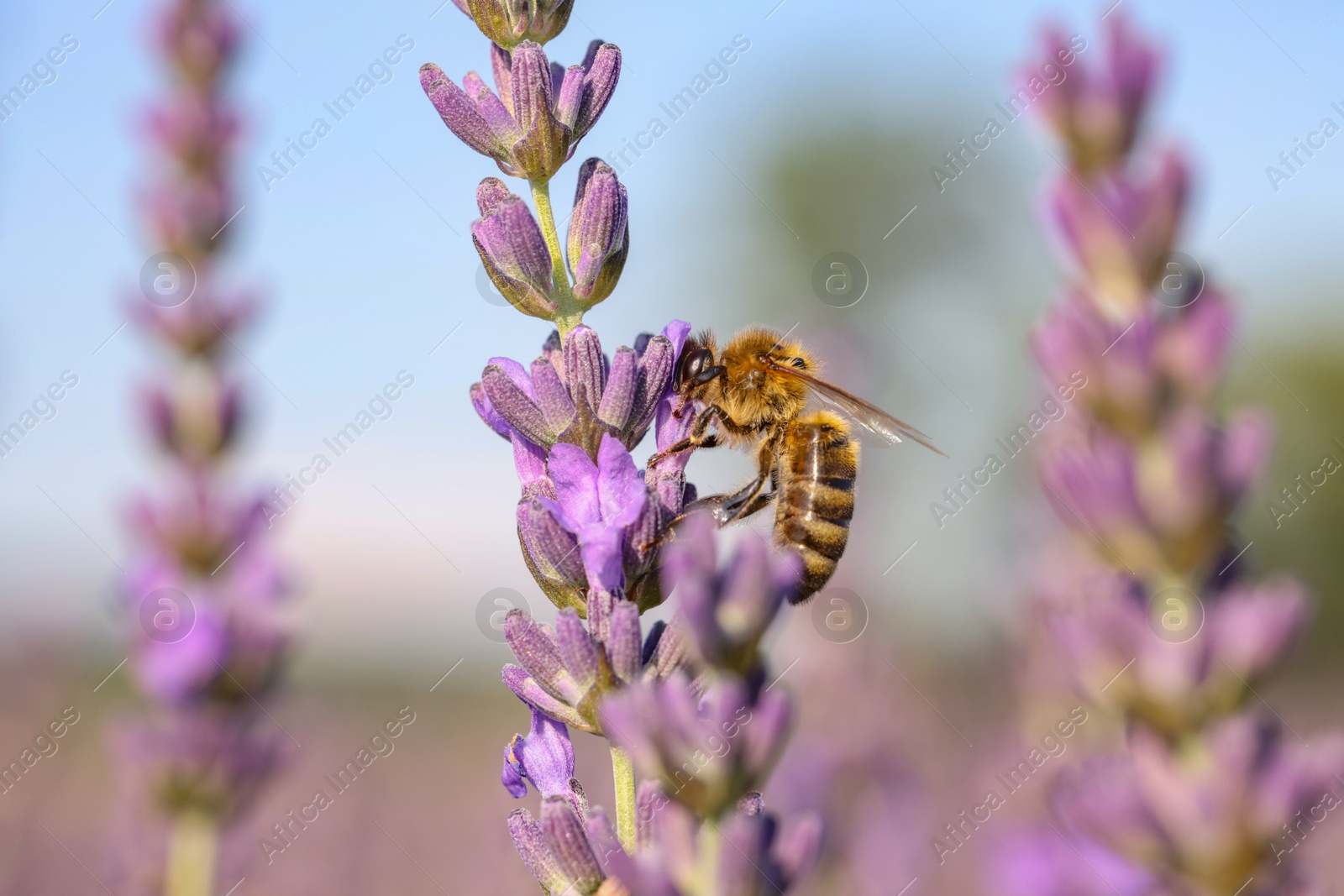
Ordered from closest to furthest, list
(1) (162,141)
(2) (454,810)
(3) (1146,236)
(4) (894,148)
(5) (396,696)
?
(3) (1146,236), (1) (162,141), (2) (454,810), (5) (396,696), (4) (894,148)

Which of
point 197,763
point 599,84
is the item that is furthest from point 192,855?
point 599,84

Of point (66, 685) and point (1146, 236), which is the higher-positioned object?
point (66, 685)

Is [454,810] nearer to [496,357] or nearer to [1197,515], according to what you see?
[496,357]

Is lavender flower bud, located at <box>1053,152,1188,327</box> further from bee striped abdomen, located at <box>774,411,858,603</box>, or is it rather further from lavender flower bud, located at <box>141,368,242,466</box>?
lavender flower bud, located at <box>141,368,242,466</box>

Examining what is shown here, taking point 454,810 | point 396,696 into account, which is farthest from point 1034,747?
point 396,696

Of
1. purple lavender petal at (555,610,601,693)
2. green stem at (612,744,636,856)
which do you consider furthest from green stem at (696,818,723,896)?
purple lavender petal at (555,610,601,693)

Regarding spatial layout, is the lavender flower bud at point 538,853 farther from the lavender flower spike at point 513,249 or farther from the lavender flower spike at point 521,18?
the lavender flower spike at point 521,18
